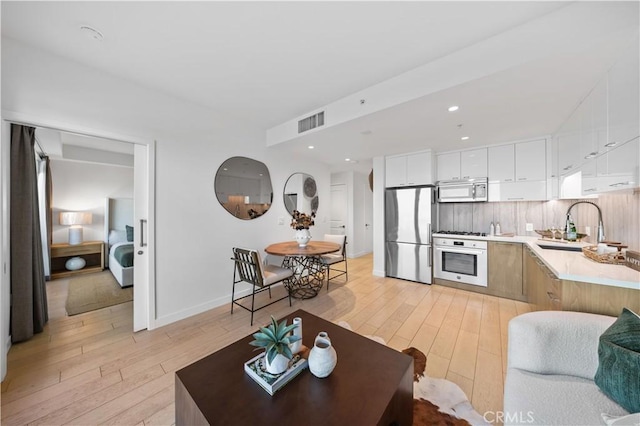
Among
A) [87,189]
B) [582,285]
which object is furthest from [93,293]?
[582,285]

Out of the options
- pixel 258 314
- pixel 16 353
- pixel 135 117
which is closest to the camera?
pixel 16 353

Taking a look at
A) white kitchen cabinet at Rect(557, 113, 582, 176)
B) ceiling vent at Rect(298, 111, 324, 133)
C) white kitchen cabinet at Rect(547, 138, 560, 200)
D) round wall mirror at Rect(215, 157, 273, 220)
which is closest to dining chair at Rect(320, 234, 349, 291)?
round wall mirror at Rect(215, 157, 273, 220)

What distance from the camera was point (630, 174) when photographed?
1.48 m

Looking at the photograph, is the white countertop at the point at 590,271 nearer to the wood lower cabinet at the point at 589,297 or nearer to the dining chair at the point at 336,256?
the wood lower cabinet at the point at 589,297

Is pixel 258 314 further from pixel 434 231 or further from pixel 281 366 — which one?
pixel 434 231

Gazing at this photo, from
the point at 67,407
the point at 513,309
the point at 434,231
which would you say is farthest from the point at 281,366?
the point at 434,231

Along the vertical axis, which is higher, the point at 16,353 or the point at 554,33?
the point at 554,33

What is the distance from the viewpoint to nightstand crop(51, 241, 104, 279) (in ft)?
13.5

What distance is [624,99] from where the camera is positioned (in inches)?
60.7

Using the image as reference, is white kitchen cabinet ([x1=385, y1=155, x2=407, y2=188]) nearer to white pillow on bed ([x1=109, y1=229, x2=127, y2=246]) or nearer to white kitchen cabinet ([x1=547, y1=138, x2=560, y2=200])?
white kitchen cabinet ([x1=547, y1=138, x2=560, y2=200])

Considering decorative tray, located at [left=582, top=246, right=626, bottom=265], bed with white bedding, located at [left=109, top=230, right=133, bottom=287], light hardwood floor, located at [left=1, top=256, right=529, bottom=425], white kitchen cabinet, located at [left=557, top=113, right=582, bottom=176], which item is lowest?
light hardwood floor, located at [left=1, top=256, right=529, bottom=425]

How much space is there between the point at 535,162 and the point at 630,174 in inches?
89.4

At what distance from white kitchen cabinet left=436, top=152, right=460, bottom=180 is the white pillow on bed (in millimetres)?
6570

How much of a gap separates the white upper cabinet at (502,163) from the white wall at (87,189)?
24.1 ft
